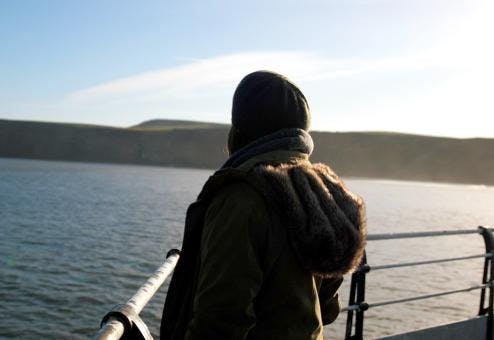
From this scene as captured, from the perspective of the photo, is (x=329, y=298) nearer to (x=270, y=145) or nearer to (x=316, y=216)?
(x=316, y=216)

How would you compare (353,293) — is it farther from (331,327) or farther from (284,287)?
(331,327)

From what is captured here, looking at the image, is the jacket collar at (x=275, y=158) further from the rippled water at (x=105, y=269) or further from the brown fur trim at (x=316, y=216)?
the rippled water at (x=105, y=269)

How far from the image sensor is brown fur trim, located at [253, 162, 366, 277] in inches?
68.4

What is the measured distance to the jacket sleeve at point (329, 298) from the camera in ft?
7.44

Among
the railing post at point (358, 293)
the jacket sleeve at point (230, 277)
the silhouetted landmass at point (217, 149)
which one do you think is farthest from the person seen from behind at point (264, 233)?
the silhouetted landmass at point (217, 149)

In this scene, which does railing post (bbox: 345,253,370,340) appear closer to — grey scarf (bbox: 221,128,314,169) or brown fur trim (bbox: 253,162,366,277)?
brown fur trim (bbox: 253,162,366,277)

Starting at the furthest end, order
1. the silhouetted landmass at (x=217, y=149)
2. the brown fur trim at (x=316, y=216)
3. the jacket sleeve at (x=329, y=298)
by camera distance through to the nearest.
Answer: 1. the silhouetted landmass at (x=217, y=149)
2. the jacket sleeve at (x=329, y=298)
3. the brown fur trim at (x=316, y=216)

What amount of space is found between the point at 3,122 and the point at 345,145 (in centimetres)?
8984

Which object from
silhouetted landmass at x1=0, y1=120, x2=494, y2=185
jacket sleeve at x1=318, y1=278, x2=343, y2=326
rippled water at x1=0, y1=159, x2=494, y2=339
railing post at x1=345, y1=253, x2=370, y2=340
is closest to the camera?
jacket sleeve at x1=318, y1=278, x2=343, y2=326

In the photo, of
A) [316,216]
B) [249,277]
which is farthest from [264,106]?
[249,277]

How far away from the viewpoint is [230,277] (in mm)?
1629

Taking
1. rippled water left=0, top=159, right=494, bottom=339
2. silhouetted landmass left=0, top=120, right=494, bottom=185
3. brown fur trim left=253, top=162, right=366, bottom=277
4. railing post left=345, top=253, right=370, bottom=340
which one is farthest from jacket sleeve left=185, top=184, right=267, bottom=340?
silhouetted landmass left=0, top=120, right=494, bottom=185

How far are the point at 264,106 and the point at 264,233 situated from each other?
1.45ft

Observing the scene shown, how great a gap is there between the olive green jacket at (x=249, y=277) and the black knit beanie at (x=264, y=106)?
12cm
